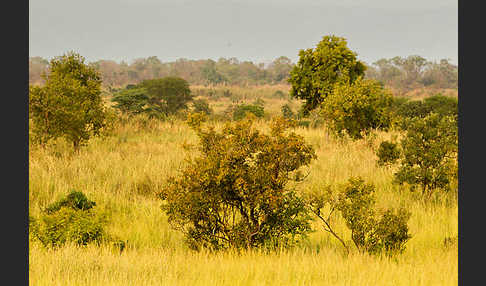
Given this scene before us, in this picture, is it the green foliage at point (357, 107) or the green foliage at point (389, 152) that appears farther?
the green foliage at point (357, 107)

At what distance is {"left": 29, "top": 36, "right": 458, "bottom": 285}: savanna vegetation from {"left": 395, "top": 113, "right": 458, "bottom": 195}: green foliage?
1.2 inches

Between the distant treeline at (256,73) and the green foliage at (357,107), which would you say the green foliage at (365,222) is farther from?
the distant treeline at (256,73)

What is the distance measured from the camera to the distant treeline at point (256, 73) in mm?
97125

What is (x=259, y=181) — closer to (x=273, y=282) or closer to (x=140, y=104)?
(x=273, y=282)

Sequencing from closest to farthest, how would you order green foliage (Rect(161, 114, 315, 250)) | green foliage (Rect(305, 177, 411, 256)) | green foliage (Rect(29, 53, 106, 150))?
1. green foliage (Rect(161, 114, 315, 250))
2. green foliage (Rect(305, 177, 411, 256))
3. green foliage (Rect(29, 53, 106, 150))

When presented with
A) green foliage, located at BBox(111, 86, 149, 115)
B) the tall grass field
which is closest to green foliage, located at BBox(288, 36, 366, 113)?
the tall grass field

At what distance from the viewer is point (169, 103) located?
44.3 meters

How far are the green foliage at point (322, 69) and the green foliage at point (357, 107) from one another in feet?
7.42

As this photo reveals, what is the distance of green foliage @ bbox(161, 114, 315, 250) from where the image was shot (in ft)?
20.3

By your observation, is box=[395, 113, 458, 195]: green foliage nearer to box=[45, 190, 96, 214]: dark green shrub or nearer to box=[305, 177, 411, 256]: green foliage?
box=[305, 177, 411, 256]: green foliage

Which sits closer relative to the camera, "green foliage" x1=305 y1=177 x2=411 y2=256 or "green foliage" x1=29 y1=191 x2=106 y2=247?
"green foliage" x1=305 y1=177 x2=411 y2=256

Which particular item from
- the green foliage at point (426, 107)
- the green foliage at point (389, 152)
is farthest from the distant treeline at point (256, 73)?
the green foliage at point (389, 152)

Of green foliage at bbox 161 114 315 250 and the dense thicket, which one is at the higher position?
the dense thicket

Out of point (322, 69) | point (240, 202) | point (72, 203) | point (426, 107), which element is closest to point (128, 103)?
point (322, 69)
